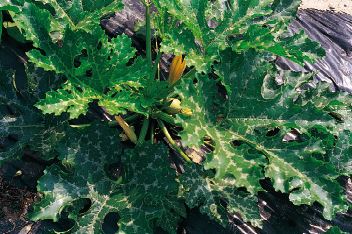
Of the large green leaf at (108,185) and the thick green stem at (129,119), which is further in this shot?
the thick green stem at (129,119)

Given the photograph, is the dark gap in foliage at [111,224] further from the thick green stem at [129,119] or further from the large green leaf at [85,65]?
the large green leaf at [85,65]

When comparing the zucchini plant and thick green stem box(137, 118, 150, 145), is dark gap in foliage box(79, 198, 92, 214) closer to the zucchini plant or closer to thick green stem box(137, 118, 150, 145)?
the zucchini plant

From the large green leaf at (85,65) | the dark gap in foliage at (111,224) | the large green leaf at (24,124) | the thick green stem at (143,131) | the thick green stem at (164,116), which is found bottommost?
the dark gap in foliage at (111,224)

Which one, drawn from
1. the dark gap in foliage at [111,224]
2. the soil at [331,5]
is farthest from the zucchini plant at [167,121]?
the soil at [331,5]

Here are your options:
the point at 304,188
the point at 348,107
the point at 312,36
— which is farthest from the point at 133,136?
the point at 312,36

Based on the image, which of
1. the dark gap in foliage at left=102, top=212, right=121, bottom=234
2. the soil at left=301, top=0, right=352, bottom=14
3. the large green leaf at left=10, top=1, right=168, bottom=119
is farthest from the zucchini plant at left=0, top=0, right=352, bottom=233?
the soil at left=301, top=0, right=352, bottom=14

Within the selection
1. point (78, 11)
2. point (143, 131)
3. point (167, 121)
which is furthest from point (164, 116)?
point (78, 11)

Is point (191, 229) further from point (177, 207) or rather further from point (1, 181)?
point (1, 181)
